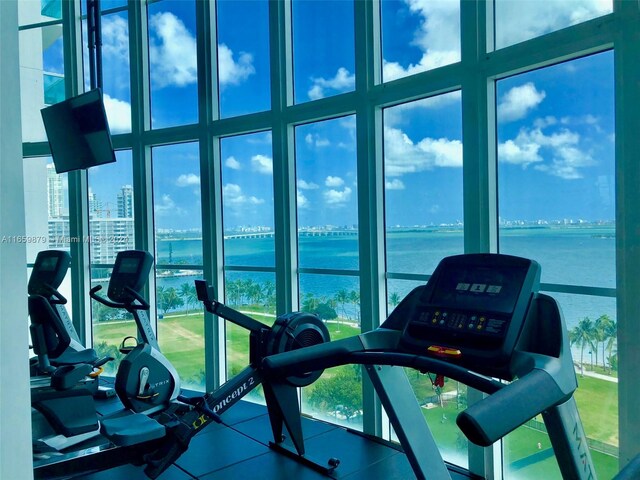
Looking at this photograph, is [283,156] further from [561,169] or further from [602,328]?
[602,328]

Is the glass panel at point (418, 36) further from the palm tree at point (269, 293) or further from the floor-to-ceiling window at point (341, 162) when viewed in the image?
the palm tree at point (269, 293)

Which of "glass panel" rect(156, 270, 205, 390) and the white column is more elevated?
the white column

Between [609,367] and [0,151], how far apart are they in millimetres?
3286

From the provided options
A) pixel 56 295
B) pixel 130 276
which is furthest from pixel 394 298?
pixel 56 295

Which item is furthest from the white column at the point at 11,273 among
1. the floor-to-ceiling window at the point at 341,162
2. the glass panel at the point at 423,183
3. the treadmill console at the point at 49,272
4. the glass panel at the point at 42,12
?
the glass panel at the point at 42,12

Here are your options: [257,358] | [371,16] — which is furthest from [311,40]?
[257,358]

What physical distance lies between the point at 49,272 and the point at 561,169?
15.9 feet

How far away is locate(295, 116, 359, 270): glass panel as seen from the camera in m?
4.54

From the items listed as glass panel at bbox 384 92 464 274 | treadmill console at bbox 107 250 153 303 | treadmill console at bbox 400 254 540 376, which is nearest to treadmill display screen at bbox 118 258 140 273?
treadmill console at bbox 107 250 153 303

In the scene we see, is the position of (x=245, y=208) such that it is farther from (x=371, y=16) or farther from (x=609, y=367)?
(x=609, y=367)

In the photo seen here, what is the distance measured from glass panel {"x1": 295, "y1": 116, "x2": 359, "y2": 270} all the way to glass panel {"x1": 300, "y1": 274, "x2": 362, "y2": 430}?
189 millimetres

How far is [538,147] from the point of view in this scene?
335 centimetres

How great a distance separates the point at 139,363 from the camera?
4043 millimetres

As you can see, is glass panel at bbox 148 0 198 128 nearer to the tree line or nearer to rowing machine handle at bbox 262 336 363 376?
rowing machine handle at bbox 262 336 363 376
